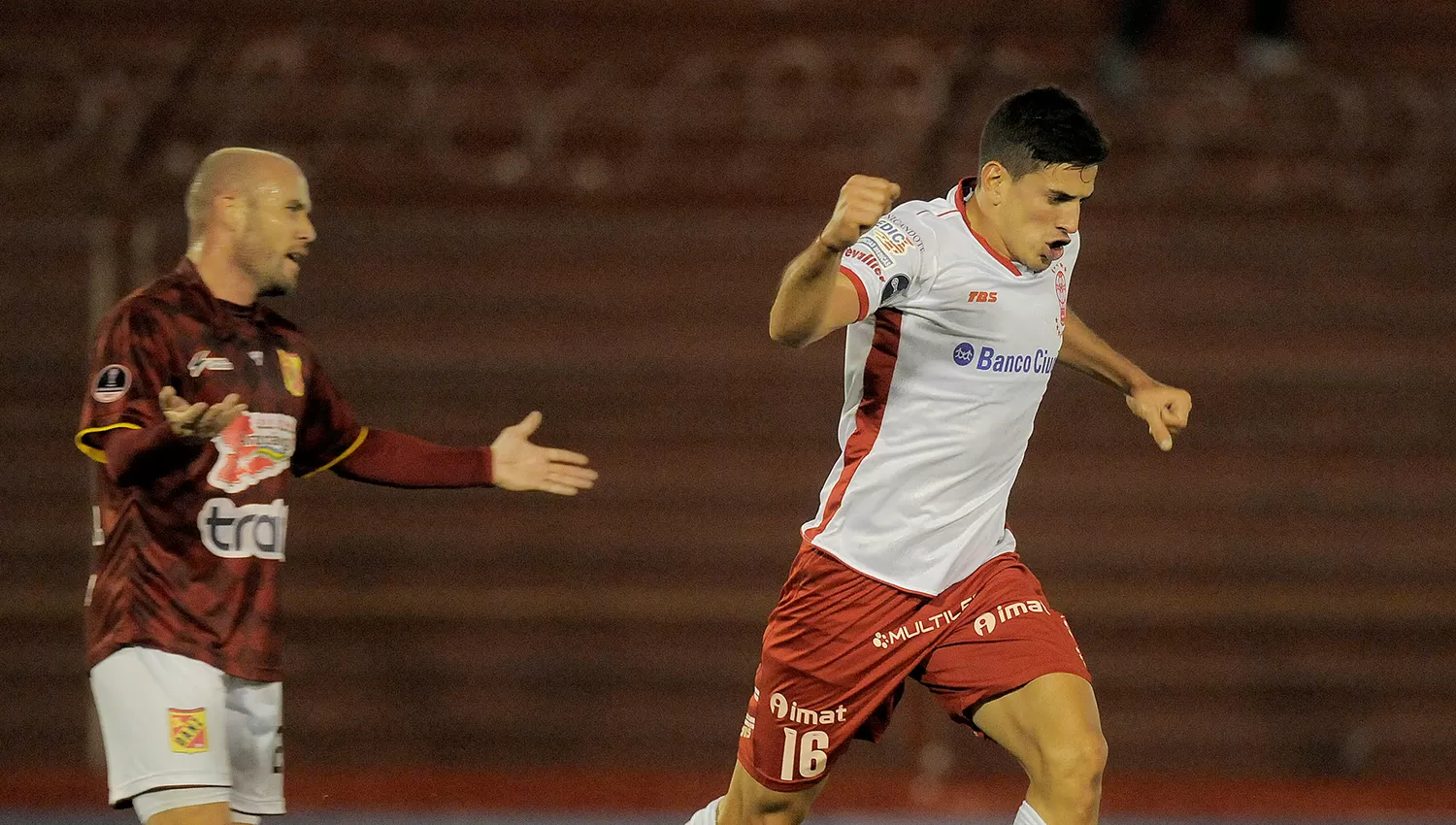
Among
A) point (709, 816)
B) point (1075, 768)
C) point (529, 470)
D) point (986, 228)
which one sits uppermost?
point (986, 228)

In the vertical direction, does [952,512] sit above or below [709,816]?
above

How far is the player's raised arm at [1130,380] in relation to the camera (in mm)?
4762

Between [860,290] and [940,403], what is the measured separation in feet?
1.98

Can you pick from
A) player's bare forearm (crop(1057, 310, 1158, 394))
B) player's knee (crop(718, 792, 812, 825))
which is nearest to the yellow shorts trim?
player's knee (crop(718, 792, 812, 825))

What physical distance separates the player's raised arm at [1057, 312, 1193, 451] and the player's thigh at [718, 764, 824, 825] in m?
1.42

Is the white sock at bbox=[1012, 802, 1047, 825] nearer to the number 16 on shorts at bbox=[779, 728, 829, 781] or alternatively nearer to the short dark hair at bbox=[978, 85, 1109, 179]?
the number 16 on shorts at bbox=[779, 728, 829, 781]

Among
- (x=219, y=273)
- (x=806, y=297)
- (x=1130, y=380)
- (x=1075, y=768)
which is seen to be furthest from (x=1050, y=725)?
(x=219, y=273)

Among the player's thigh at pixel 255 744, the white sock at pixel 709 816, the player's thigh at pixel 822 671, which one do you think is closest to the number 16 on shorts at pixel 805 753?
the player's thigh at pixel 822 671

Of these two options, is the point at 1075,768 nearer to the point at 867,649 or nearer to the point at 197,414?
the point at 867,649

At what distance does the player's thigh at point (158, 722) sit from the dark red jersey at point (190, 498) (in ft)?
0.15

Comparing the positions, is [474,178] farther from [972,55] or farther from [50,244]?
[972,55]

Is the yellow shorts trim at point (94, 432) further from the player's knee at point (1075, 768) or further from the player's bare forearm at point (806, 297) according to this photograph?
the player's knee at point (1075, 768)

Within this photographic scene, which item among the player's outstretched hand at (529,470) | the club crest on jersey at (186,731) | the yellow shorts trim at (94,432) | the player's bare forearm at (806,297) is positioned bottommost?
the club crest on jersey at (186,731)

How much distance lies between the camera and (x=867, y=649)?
4629mm
